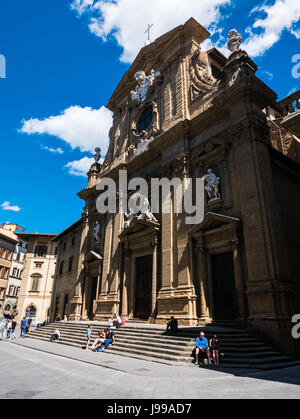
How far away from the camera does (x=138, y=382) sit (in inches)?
247

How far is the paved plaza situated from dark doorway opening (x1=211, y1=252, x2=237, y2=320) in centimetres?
500

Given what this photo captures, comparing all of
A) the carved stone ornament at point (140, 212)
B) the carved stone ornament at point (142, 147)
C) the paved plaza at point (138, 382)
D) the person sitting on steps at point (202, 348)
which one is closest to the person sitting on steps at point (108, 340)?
the paved plaza at point (138, 382)

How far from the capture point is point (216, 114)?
16.6 m

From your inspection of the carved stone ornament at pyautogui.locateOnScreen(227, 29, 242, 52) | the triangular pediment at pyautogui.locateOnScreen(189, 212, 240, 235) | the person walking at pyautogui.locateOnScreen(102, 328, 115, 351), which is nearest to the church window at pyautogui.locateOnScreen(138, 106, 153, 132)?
the carved stone ornament at pyautogui.locateOnScreen(227, 29, 242, 52)

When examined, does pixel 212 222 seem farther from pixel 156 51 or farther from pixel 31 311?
pixel 31 311

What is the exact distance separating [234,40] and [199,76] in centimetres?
342

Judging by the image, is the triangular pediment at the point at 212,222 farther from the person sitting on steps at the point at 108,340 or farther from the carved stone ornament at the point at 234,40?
the carved stone ornament at the point at 234,40

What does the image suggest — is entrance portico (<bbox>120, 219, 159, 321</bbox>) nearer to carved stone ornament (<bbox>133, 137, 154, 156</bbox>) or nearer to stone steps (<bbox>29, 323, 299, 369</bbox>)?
stone steps (<bbox>29, 323, 299, 369</bbox>)

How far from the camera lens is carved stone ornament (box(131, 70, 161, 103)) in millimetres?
23909
